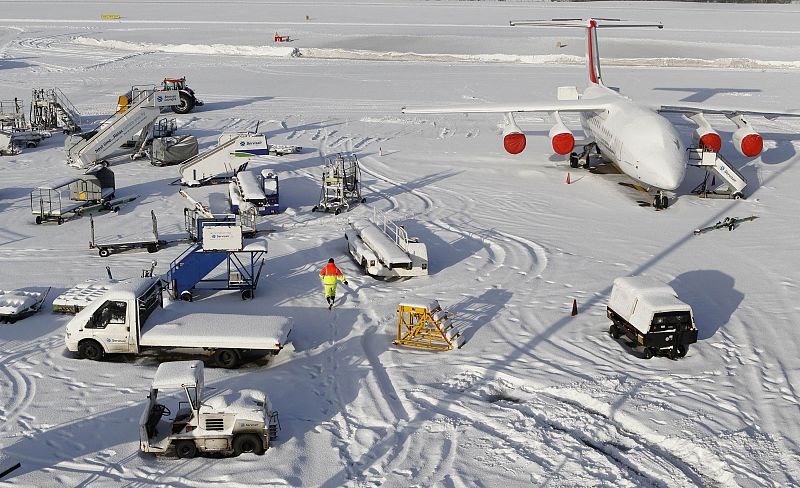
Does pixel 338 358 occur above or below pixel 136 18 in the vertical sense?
below

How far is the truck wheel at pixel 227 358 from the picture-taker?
18781 mm

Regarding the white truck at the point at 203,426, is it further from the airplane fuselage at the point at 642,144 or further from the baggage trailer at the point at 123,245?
the airplane fuselage at the point at 642,144

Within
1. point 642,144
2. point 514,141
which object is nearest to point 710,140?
point 642,144

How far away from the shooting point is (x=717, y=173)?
34594mm

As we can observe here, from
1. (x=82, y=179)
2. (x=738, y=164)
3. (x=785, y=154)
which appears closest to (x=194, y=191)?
(x=82, y=179)

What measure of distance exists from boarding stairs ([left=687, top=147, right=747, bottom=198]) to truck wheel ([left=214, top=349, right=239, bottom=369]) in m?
22.9

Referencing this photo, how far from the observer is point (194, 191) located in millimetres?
34406

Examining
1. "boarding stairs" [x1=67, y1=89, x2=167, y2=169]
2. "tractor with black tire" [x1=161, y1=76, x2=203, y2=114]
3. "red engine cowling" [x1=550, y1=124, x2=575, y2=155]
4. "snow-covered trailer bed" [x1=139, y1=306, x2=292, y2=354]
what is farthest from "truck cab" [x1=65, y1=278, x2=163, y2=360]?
"tractor with black tire" [x1=161, y1=76, x2=203, y2=114]

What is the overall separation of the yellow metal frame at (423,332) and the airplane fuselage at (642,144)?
1467 cm

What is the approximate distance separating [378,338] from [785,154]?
3001 centimetres

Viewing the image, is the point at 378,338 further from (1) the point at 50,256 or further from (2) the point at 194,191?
(2) the point at 194,191

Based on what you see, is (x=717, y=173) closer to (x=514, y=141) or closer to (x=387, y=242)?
(x=514, y=141)

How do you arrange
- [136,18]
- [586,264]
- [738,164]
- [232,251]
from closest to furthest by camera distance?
[232,251] < [586,264] < [738,164] < [136,18]

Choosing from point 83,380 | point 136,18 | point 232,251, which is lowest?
point 83,380
